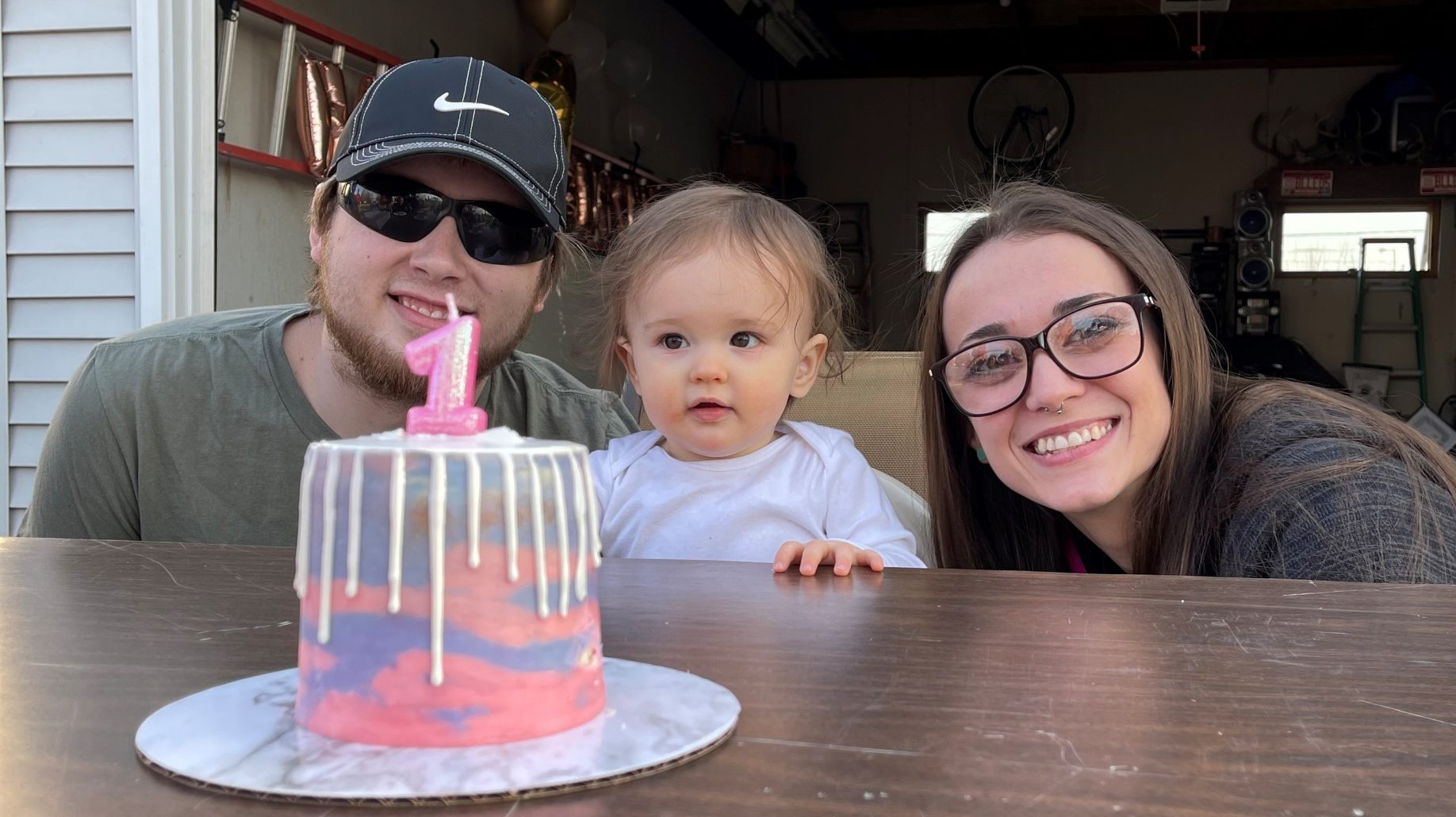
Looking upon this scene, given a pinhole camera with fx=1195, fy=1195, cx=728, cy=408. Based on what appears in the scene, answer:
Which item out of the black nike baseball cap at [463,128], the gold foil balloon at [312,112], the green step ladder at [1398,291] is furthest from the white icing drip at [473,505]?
the green step ladder at [1398,291]

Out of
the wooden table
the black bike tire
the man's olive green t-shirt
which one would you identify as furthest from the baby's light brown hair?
the black bike tire

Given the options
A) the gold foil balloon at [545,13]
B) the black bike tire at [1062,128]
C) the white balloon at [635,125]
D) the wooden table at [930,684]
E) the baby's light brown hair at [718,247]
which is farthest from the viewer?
the black bike tire at [1062,128]

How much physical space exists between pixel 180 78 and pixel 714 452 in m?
→ 2.20

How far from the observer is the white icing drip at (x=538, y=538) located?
61cm

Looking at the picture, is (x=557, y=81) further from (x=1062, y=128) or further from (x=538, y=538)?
(x=1062, y=128)

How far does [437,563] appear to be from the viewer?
0.59m

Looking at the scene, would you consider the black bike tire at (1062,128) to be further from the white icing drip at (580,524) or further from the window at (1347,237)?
the white icing drip at (580,524)

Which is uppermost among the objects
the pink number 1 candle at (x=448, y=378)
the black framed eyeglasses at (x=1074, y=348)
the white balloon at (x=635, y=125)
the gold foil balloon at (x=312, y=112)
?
the white balloon at (x=635, y=125)

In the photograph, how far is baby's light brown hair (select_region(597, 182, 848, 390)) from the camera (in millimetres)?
1766

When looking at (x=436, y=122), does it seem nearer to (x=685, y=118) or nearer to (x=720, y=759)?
(x=720, y=759)

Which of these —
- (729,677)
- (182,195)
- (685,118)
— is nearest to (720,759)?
(729,677)

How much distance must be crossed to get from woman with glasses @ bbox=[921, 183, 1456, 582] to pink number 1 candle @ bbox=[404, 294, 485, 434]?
3.18 feet

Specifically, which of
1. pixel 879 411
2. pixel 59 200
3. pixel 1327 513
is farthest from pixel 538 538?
pixel 59 200

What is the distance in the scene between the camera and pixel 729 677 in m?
0.73
